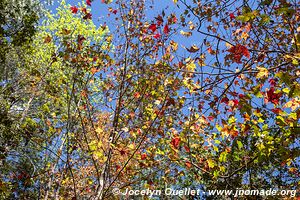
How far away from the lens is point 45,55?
590 inches

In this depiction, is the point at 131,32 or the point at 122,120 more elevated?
the point at 131,32

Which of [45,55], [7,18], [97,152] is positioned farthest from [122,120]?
[45,55]

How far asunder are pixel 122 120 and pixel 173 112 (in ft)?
2.92

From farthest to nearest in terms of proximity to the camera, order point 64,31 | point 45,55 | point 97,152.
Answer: point 45,55 < point 64,31 < point 97,152

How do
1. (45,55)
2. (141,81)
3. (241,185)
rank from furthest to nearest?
(45,55)
(241,185)
(141,81)

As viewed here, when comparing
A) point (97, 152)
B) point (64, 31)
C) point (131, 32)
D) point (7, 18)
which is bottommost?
point (97, 152)

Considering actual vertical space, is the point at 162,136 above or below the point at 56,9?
below

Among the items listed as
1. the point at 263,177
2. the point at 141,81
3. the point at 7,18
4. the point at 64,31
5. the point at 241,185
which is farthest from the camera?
the point at 263,177

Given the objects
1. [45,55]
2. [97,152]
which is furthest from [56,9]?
[97,152]

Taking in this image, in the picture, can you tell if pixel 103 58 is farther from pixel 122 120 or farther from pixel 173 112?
pixel 173 112

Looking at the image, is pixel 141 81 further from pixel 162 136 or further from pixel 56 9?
pixel 56 9

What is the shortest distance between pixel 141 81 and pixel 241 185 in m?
6.77

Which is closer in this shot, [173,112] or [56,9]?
[173,112]

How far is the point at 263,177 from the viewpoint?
1112cm
